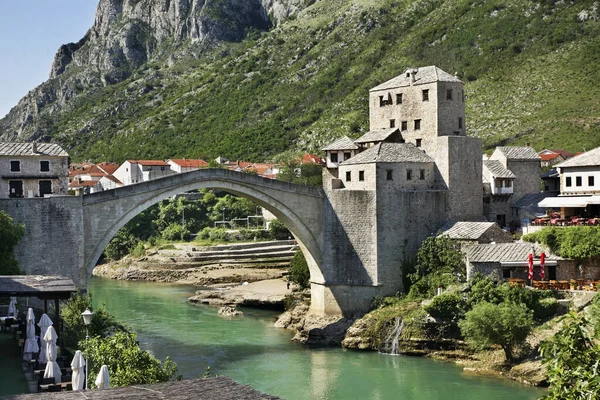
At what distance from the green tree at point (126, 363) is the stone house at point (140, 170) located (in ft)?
207

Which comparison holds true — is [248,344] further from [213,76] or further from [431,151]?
[213,76]

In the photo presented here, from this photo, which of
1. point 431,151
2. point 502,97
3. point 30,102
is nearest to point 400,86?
point 431,151

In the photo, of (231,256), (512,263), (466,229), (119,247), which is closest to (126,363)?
(512,263)

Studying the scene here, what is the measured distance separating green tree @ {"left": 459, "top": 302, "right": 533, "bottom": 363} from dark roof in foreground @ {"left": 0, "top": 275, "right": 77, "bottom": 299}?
57.4 feet

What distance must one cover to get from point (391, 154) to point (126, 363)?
24.6 meters

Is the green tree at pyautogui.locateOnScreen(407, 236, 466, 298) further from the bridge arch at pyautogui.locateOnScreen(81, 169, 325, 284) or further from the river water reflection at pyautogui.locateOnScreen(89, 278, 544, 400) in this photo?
the bridge arch at pyautogui.locateOnScreen(81, 169, 325, 284)

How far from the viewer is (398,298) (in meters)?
41.3

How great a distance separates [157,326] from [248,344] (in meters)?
6.79

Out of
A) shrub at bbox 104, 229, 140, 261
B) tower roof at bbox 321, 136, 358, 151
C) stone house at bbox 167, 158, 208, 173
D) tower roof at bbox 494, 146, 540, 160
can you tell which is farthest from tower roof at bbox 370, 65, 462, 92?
stone house at bbox 167, 158, 208, 173

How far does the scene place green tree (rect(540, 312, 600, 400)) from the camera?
33.9 feet

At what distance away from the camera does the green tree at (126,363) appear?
64.1ft

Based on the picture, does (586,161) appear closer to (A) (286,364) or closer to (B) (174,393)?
(A) (286,364)

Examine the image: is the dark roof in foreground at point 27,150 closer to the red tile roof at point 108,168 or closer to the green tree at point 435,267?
the green tree at point 435,267

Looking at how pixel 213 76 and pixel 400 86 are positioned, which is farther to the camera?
pixel 213 76
